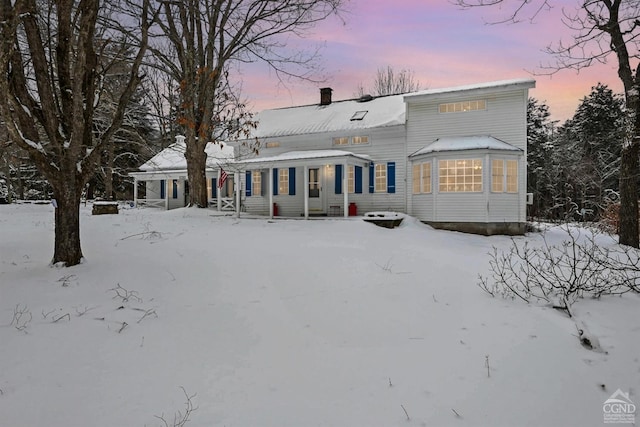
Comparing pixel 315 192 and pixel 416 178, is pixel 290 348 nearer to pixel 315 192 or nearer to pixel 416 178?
pixel 416 178

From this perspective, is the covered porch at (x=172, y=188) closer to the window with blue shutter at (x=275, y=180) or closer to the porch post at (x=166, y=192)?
the porch post at (x=166, y=192)

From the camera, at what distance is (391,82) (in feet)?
112

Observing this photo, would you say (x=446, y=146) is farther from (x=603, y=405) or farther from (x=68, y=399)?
(x=68, y=399)

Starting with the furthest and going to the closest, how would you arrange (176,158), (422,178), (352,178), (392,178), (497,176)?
1. (176,158)
2. (352,178)
3. (392,178)
4. (422,178)
5. (497,176)

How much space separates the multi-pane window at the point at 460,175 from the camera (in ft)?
47.9

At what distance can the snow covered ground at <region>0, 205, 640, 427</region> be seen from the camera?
310cm

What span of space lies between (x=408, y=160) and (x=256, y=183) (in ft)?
25.4

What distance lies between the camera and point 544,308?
4.92m

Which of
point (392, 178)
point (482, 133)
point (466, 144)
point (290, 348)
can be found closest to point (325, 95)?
point (392, 178)

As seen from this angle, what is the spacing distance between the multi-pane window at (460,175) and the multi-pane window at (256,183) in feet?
29.2

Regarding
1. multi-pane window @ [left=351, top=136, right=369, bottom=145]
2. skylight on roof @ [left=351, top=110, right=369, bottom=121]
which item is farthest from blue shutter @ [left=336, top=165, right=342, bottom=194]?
skylight on roof @ [left=351, top=110, right=369, bottom=121]

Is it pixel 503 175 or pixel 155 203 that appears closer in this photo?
pixel 503 175

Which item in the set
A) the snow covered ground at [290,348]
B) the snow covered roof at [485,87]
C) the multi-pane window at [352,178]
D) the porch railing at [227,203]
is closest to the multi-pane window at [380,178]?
the multi-pane window at [352,178]

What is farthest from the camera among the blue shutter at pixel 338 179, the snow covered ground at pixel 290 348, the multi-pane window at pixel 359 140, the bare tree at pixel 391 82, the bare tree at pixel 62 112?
the bare tree at pixel 391 82
